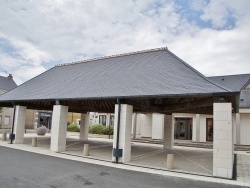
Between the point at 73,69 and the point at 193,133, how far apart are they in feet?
50.5

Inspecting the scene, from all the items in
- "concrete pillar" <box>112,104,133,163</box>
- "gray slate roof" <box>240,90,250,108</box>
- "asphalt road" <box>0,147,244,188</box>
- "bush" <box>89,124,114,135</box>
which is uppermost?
"gray slate roof" <box>240,90,250,108</box>

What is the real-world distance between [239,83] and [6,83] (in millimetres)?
39208

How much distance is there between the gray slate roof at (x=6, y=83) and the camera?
4162 cm

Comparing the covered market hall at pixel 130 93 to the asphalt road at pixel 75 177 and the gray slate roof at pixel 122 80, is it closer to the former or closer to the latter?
the gray slate roof at pixel 122 80

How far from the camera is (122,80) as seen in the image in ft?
46.2

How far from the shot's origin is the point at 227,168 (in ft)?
30.8

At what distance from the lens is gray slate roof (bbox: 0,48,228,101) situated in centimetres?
1148

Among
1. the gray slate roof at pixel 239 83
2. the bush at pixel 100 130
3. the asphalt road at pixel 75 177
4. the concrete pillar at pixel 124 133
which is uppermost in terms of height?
the gray slate roof at pixel 239 83

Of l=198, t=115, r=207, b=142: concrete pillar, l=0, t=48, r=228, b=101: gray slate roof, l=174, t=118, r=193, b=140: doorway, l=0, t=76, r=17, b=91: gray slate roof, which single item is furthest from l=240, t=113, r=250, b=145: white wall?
l=0, t=76, r=17, b=91: gray slate roof

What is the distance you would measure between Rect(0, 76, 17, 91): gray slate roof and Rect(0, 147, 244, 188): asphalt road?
3496cm

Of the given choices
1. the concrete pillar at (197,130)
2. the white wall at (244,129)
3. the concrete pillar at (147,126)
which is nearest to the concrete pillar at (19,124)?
the concrete pillar at (147,126)

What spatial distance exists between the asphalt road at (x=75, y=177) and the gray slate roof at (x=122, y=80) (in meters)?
3.84

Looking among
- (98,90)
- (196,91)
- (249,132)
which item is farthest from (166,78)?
(249,132)

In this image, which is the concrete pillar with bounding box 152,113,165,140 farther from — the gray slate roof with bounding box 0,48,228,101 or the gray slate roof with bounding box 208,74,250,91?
the gray slate roof with bounding box 0,48,228,101
